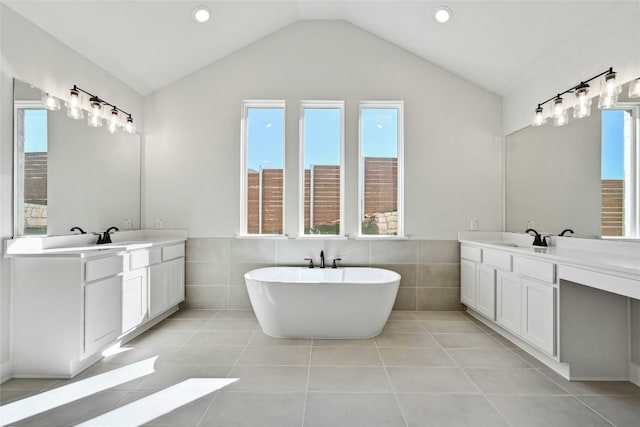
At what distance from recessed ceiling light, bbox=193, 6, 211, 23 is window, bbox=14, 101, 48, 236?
160 centimetres

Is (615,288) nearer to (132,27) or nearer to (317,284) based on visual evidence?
(317,284)

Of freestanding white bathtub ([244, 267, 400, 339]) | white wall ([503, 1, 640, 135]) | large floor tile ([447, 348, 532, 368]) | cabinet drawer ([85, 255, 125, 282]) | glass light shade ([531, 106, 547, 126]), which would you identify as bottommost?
large floor tile ([447, 348, 532, 368])

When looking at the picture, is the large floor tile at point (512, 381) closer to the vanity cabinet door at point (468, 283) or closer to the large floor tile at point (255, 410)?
the vanity cabinet door at point (468, 283)

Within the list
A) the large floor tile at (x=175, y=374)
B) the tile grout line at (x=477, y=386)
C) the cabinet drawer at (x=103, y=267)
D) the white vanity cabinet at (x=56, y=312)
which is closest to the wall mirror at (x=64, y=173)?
the white vanity cabinet at (x=56, y=312)

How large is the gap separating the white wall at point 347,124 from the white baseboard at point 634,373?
6.04 feet

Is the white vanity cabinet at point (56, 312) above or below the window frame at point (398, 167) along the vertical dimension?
below

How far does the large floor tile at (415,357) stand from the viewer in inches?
96.9

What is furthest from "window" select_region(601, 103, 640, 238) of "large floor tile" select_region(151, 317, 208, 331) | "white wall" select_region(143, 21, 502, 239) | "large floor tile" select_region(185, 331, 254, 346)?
"large floor tile" select_region(151, 317, 208, 331)

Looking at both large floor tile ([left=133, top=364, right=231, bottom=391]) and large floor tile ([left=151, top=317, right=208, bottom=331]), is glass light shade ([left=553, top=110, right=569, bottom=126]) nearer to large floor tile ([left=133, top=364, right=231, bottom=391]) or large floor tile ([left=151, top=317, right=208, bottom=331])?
large floor tile ([left=133, top=364, right=231, bottom=391])

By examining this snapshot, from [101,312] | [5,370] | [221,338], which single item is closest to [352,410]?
[221,338]

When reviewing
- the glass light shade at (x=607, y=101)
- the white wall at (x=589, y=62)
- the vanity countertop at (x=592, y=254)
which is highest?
the white wall at (x=589, y=62)

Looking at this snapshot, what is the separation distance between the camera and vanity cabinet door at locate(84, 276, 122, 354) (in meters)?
2.31

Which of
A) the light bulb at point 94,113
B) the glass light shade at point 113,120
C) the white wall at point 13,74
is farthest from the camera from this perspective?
the glass light shade at point 113,120

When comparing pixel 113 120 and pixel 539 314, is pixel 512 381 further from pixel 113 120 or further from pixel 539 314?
pixel 113 120
